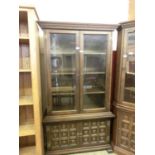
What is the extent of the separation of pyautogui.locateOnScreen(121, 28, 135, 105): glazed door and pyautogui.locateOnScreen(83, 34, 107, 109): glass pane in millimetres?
310

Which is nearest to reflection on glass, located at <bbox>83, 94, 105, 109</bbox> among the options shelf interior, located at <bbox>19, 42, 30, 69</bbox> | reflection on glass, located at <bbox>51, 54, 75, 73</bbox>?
reflection on glass, located at <bbox>51, 54, 75, 73</bbox>

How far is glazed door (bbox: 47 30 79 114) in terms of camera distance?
85.6 inches

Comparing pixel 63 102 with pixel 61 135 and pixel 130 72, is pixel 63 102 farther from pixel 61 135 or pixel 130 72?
pixel 130 72

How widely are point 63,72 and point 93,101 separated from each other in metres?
0.67

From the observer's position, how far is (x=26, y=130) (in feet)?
6.65

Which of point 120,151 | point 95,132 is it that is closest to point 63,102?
point 95,132

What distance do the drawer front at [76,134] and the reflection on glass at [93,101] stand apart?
229 millimetres

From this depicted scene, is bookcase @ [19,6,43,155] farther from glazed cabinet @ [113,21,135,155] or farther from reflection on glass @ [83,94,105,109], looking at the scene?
glazed cabinet @ [113,21,135,155]

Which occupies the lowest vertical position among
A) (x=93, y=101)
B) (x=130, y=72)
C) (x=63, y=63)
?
(x=93, y=101)

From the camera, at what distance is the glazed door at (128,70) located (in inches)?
82.0

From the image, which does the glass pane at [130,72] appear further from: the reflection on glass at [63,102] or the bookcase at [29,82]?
the bookcase at [29,82]

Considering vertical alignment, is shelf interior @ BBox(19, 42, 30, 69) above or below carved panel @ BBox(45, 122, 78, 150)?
above

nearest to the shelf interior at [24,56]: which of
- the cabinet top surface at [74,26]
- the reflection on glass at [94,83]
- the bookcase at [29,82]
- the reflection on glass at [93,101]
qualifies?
the bookcase at [29,82]
